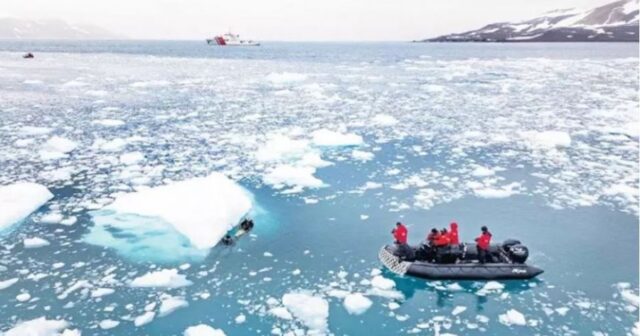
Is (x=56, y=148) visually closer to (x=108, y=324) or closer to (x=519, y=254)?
(x=108, y=324)

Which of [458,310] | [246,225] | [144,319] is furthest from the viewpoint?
[246,225]

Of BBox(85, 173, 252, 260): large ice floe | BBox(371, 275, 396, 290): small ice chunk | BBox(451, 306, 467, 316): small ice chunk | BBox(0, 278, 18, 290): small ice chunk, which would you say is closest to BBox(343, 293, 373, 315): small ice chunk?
BBox(371, 275, 396, 290): small ice chunk

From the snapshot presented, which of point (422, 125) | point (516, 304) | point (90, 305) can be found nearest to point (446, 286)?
point (516, 304)

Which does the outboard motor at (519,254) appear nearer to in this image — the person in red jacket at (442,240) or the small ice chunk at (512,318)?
the person in red jacket at (442,240)

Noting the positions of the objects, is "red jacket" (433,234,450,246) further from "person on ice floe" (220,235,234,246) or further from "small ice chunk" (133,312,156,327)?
"small ice chunk" (133,312,156,327)

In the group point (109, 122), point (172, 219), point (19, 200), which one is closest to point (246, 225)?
point (172, 219)

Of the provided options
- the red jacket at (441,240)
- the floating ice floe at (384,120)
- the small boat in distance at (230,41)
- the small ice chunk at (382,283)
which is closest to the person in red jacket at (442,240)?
the red jacket at (441,240)
